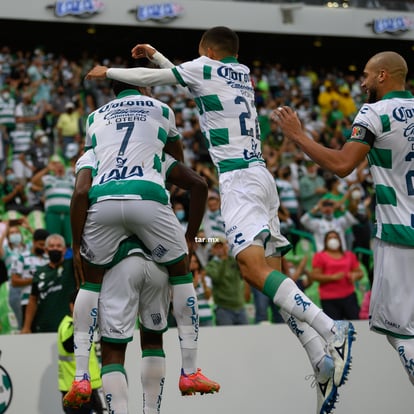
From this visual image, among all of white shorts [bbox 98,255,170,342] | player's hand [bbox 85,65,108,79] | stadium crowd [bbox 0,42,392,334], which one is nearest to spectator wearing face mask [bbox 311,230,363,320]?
stadium crowd [bbox 0,42,392,334]

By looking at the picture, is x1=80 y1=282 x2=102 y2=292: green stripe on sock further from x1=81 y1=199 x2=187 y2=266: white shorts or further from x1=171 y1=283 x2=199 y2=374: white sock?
x1=171 y1=283 x2=199 y2=374: white sock

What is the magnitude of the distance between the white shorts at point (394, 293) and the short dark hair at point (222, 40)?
1.78 m

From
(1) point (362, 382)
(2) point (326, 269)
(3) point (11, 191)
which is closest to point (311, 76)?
(3) point (11, 191)

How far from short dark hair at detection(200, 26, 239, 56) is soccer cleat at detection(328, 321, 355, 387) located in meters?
2.17

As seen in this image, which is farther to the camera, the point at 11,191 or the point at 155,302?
the point at 11,191

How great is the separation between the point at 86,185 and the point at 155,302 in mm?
944

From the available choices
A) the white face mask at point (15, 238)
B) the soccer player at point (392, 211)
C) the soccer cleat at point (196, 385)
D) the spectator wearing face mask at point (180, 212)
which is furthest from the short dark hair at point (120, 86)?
the spectator wearing face mask at point (180, 212)

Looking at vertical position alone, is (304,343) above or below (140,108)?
below

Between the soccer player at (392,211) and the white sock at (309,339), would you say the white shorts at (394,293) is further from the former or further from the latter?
the white sock at (309,339)

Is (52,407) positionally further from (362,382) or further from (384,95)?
(384,95)

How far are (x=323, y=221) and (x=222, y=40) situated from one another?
25.6 feet

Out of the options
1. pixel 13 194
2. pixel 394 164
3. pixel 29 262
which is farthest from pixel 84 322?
pixel 13 194

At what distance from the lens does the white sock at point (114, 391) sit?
582 centimetres

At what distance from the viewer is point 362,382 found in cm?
846
